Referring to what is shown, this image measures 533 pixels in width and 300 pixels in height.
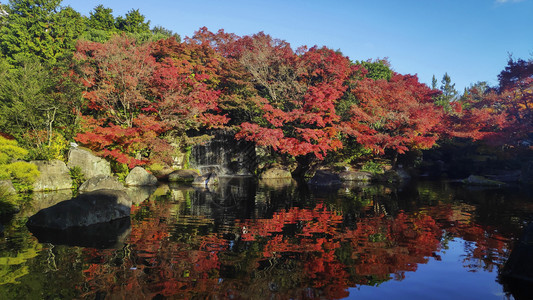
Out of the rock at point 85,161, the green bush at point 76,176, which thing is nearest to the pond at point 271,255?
the green bush at point 76,176

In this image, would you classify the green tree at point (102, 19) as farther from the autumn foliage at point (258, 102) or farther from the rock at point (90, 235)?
the rock at point (90, 235)

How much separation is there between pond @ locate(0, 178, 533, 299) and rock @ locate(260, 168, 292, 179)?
14.8m

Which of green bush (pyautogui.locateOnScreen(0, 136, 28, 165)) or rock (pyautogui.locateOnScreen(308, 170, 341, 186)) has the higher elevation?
green bush (pyautogui.locateOnScreen(0, 136, 28, 165))

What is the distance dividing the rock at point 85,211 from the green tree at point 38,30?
30.5m

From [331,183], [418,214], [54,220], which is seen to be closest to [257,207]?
[418,214]

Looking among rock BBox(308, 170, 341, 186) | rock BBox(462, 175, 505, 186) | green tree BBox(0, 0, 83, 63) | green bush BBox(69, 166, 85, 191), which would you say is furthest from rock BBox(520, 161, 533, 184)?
green tree BBox(0, 0, 83, 63)

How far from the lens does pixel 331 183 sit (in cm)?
2339

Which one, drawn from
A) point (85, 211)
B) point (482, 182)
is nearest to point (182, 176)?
point (85, 211)

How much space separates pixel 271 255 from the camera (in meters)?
7.19

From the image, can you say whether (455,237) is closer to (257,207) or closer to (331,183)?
(257,207)

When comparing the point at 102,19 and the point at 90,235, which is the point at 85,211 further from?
Answer: the point at 102,19

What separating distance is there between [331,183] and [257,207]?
36.4ft

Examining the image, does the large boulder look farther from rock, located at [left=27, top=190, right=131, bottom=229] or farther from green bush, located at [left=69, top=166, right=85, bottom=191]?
rock, located at [left=27, top=190, right=131, bottom=229]

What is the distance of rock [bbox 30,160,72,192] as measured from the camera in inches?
681
